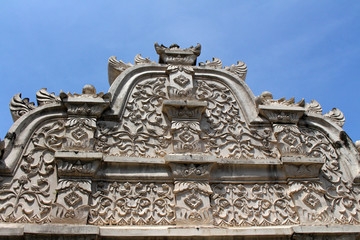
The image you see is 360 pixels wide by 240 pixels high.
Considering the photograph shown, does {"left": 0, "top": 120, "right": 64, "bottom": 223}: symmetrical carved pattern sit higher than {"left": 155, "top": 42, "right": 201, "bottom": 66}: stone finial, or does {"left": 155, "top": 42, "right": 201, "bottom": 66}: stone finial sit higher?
{"left": 155, "top": 42, "right": 201, "bottom": 66}: stone finial

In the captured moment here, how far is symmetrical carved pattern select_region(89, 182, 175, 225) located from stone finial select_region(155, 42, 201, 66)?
2787mm

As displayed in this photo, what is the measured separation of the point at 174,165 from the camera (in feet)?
17.1

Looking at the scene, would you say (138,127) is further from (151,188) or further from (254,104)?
(254,104)

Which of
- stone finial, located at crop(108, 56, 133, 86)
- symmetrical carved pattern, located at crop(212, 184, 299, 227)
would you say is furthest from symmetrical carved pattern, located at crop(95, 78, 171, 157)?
symmetrical carved pattern, located at crop(212, 184, 299, 227)

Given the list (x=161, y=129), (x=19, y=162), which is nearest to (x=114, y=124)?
(x=161, y=129)

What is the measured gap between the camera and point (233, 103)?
652cm

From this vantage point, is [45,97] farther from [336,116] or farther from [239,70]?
[336,116]

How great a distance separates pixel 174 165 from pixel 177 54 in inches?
107

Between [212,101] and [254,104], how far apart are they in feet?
2.60

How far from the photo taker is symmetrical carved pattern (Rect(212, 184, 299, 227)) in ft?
16.3

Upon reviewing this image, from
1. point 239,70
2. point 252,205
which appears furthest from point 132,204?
point 239,70

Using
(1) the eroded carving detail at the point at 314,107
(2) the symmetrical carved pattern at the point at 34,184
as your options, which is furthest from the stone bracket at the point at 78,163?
(1) the eroded carving detail at the point at 314,107

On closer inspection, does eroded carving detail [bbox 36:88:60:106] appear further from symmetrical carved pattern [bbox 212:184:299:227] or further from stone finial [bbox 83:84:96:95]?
symmetrical carved pattern [bbox 212:184:299:227]

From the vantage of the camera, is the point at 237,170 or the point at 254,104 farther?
the point at 254,104
